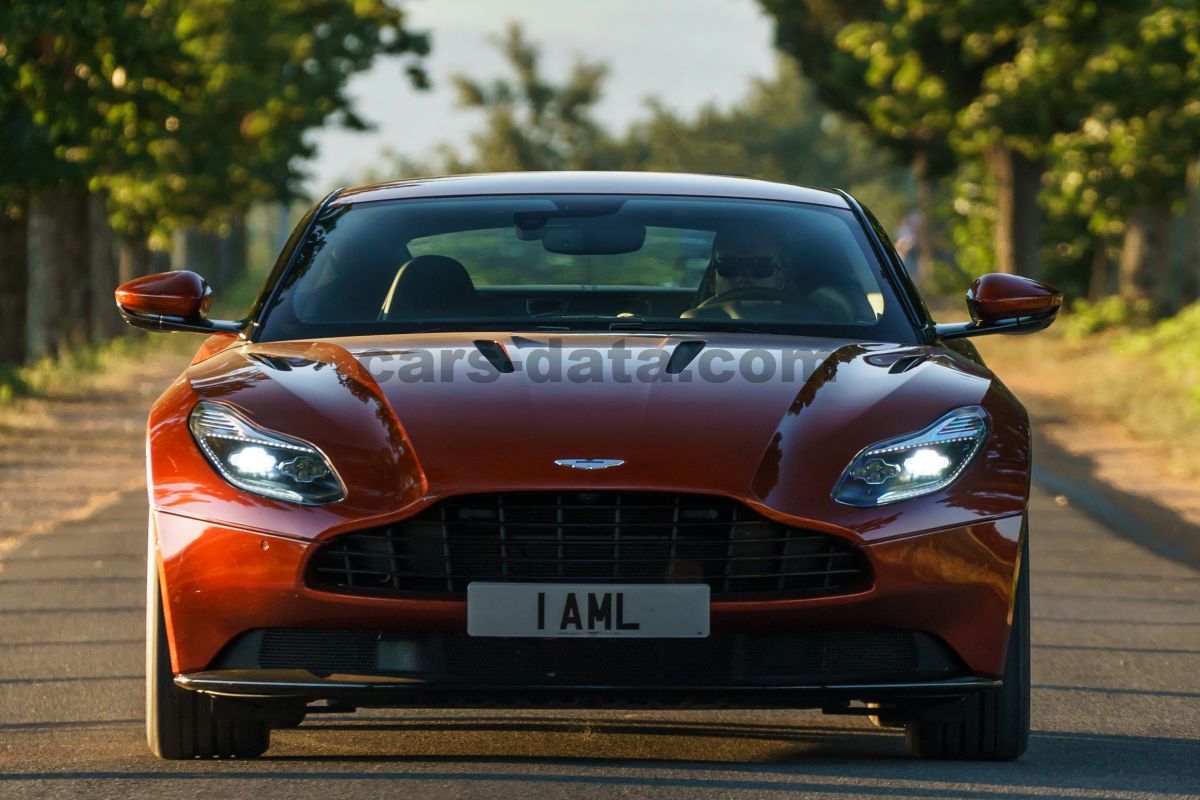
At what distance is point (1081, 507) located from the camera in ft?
44.0

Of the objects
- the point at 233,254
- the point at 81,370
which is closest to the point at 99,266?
the point at 81,370

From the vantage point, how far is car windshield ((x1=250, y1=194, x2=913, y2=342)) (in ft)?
20.6

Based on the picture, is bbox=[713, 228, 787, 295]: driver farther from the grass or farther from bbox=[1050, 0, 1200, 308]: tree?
bbox=[1050, 0, 1200, 308]: tree

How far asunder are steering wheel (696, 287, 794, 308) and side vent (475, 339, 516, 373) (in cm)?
92

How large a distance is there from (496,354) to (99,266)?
87.1 ft

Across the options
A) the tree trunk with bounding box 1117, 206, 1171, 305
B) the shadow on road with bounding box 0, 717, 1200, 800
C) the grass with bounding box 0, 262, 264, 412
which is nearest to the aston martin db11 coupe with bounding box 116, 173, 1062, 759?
the shadow on road with bounding box 0, 717, 1200, 800

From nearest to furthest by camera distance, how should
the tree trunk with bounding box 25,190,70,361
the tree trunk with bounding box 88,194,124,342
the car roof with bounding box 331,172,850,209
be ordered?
the car roof with bounding box 331,172,850,209
the tree trunk with bounding box 25,190,70,361
the tree trunk with bounding box 88,194,124,342

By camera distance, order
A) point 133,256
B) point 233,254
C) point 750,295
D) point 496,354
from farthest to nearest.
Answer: point 233,254
point 133,256
point 750,295
point 496,354

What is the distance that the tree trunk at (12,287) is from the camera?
79.9 feet

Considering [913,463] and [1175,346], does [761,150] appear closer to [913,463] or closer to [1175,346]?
[1175,346]

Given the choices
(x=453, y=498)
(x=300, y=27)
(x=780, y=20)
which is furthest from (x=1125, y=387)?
(x=780, y=20)

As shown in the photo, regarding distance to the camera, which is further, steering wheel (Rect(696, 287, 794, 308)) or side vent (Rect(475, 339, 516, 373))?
steering wheel (Rect(696, 287, 794, 308))

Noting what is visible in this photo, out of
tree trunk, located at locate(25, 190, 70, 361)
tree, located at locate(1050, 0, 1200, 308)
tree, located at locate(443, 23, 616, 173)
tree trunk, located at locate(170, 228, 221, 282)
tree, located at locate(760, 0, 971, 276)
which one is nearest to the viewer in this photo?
tree, located at locate(1050, 0, 1200, 308)

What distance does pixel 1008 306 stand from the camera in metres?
6.35
